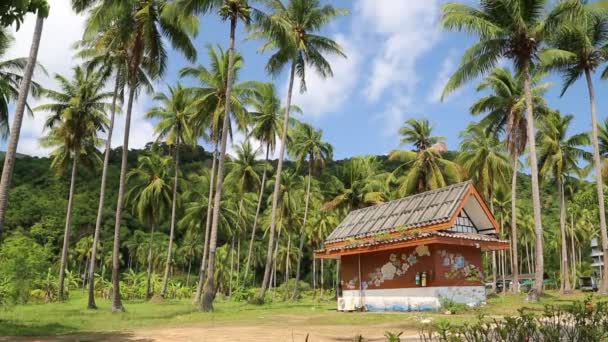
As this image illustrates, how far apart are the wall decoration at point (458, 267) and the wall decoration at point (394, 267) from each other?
2.41ft

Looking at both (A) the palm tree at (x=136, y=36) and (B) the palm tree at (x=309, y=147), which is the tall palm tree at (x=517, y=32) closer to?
(A) the palm tree at (x=136, y=36)

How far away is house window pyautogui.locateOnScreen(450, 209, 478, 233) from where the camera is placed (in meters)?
20.9

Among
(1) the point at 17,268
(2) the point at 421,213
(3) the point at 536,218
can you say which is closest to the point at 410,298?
(2) the point at 421,213

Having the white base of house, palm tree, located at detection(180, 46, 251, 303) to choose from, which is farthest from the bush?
the white base of house

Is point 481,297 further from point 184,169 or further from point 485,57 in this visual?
point 184,169

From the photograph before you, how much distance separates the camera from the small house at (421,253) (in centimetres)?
1939

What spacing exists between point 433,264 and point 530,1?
12034 mm

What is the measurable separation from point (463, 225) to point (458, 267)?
83.5 inches

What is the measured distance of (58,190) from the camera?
58.8 meters

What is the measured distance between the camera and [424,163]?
35438mm

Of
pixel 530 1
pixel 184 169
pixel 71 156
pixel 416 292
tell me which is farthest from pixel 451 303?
pixel 184 169

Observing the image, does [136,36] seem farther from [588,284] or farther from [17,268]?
[588,284]

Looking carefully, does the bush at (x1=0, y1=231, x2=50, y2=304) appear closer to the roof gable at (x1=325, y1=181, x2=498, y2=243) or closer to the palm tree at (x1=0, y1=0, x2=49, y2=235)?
the palm tree at (x1=0, y1=0, x2=49, y2=235)

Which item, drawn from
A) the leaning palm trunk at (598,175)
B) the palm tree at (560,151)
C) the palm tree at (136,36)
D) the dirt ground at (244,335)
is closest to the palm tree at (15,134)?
the dirt ground at (244,335)
